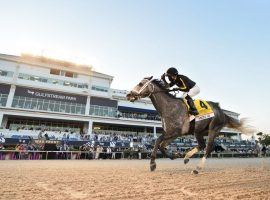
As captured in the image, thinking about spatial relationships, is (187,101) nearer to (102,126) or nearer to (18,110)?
(18,110)

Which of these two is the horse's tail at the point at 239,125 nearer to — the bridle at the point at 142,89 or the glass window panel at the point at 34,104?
the bridle at the point at 142,89

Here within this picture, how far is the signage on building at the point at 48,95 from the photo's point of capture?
38219 mm

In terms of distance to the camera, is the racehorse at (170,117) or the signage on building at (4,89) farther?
the signage on building at (4,89)

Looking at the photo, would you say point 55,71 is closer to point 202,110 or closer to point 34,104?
point 34,104

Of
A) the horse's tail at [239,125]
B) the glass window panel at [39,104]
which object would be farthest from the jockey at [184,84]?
the glass window panel at [39,104]

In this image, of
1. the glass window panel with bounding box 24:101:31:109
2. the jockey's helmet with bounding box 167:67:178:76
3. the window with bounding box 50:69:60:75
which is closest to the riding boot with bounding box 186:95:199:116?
the jockey's helmet with bounding box 167:67:178:76

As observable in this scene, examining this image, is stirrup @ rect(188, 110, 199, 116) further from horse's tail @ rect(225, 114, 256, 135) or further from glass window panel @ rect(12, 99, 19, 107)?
glass window panel @ rect(12, 99, 19, 107)

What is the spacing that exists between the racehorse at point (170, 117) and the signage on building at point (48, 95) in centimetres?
3571

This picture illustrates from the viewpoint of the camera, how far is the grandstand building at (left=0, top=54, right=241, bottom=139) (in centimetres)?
3774

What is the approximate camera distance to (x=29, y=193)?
3.39 meters

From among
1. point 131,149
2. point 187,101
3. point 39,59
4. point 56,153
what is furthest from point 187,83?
point 39,59

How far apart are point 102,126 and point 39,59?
699 inches

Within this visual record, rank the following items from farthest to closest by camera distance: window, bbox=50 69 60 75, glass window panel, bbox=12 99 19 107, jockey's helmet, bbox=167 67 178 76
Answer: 1. window, bbox=50 69 60 75
2. glass window panel, bbox=12 99 19 107
3. jockey's helmet, bbox=167 67 178 76

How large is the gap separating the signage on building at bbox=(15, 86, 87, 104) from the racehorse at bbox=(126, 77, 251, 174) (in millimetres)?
35707
